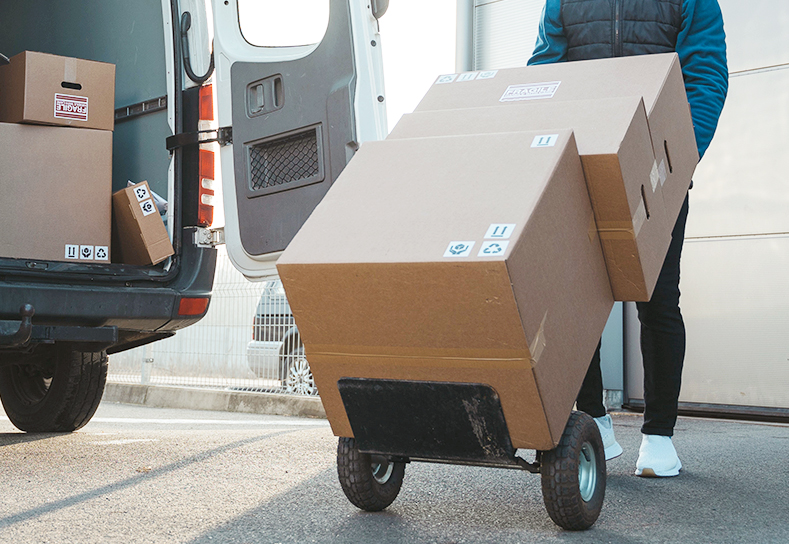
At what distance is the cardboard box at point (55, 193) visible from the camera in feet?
9.30

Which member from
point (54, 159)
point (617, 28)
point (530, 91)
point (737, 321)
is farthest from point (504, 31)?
point (530, 91)

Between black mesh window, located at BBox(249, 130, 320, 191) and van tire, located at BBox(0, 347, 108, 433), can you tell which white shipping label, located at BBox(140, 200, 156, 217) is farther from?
van tire, located at BBox(0, 347, 108, 433)

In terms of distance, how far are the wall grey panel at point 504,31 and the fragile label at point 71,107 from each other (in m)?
3.07

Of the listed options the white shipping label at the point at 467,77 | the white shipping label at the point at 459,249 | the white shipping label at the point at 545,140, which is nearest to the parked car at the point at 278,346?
the white shipping label at the point at 467,77

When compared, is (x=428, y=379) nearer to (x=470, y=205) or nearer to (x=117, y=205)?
(x=470, y=205)

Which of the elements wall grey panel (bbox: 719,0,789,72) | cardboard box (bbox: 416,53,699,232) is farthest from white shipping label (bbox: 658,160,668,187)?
wall grey panel (bbox: 719,0,789,72)

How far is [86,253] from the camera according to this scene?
298 cm

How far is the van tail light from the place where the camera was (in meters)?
3.15

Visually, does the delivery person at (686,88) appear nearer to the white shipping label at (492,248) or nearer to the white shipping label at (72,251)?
the white shipping label at (492,248)

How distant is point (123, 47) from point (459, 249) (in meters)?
2.60

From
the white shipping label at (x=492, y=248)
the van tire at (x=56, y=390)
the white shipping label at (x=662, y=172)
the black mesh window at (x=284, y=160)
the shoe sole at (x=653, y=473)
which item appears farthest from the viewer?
the van tire at (x=56, y=390)

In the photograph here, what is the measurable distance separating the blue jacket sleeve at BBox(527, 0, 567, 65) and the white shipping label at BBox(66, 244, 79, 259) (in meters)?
1.79

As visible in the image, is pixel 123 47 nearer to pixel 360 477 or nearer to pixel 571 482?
pixel 360 477

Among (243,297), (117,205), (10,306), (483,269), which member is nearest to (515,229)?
(483,269)
